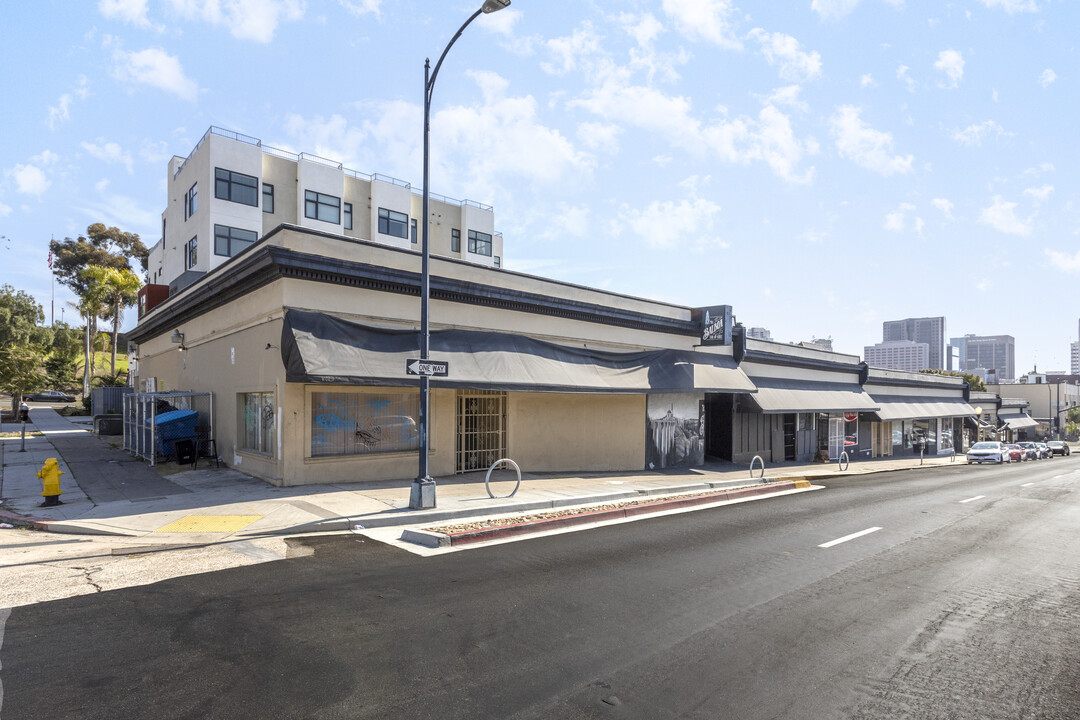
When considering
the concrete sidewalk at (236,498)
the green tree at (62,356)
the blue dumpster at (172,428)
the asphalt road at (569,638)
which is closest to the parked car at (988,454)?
the concrete sidewalk at (236,498)

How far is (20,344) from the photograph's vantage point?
1997 inches

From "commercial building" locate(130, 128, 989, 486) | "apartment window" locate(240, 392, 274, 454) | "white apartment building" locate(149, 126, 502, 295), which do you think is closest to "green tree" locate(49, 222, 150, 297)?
"white apartment building" locate(149, 126, 502, 295)

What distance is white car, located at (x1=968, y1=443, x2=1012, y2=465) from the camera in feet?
126

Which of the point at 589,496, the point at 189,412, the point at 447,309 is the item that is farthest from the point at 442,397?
the point at 189,412

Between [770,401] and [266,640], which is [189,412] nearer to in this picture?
[266,640]

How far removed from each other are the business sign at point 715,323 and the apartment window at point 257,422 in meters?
16.5

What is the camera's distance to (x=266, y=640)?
549 centimetres

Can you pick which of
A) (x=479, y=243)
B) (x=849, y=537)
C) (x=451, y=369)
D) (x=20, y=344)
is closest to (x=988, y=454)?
(x=849, y=537)

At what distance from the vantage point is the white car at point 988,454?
126 feet

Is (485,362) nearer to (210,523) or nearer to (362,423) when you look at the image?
(362,423)

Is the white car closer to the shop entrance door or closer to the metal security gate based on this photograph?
the shop entrance door

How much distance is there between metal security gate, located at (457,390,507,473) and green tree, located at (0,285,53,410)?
38573 mm

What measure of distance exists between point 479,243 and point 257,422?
35.6 m

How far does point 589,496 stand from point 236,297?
11083mm
